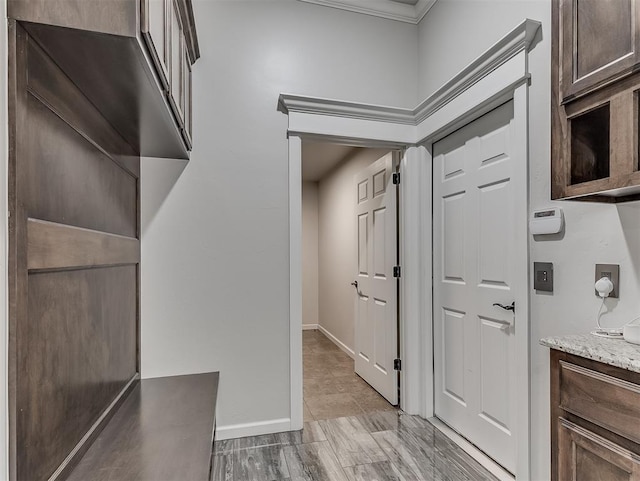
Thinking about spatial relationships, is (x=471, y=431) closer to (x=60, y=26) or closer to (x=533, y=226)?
(x=533, y=226)

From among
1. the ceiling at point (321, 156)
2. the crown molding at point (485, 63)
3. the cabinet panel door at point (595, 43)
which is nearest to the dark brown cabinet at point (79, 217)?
the cabinet panel door at point (595, 43)

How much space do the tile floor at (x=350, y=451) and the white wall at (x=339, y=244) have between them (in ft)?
5.20

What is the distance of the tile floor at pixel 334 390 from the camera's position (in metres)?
2.76

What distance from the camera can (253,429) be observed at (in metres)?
2.37

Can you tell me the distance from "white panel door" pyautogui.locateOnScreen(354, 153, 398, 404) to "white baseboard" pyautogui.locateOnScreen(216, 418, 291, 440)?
2.93 feet

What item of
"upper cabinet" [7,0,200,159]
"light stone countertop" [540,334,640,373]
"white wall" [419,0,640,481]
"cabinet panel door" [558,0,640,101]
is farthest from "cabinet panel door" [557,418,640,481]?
"upper cabinet" [7,0,200,159]

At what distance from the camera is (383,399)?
2.95 metres

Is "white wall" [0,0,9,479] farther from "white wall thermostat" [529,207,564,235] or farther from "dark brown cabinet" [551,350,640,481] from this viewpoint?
"white wall thermostat" [529,207,564,235]

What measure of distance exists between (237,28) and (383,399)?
9.43 ft

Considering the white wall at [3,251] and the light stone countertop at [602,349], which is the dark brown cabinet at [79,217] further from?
the light stone countertop at [602,349]

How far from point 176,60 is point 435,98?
1582mm

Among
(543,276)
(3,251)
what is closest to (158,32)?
(3,251)

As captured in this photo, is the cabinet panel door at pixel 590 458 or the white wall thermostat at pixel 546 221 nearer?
the cabinet panel door at pixel 590 458

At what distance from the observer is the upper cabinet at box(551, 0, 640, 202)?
1132mm
